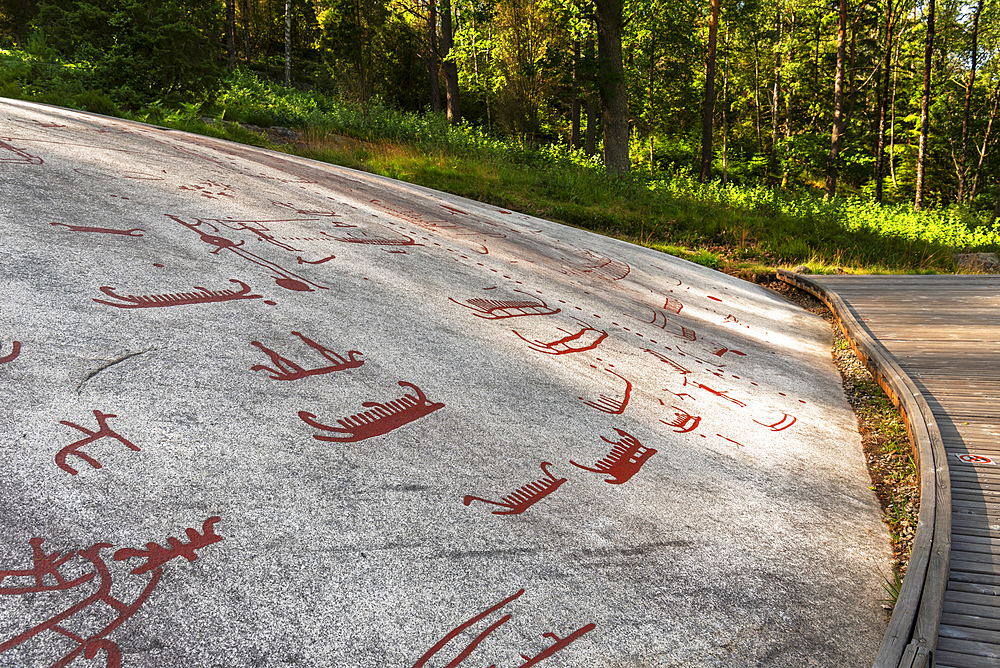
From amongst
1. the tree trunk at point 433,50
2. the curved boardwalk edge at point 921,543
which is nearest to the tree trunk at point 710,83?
the tree trunk at point 433,50

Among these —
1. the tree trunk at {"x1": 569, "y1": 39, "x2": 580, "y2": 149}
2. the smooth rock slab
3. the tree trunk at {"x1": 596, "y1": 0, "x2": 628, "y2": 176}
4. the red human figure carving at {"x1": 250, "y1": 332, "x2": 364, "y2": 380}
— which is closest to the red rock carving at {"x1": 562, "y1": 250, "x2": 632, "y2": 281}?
the smooth rock slab

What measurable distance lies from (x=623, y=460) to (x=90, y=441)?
1.97 m

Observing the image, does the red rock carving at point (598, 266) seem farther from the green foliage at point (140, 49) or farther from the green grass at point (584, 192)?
the green foliage at point (140, 49)

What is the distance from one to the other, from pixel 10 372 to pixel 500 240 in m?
4.27

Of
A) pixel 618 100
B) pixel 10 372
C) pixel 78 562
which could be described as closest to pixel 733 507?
pixel 78 562

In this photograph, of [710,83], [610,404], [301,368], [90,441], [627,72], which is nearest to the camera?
[90,441]

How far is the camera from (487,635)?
5.27ft

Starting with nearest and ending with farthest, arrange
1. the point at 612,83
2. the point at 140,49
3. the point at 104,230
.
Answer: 1. the point at 104,230
2. the point at 140,49
3. the point at 612,83

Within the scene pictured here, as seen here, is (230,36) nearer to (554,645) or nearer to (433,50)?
(433,50)

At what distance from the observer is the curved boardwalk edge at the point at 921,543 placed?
1844mm

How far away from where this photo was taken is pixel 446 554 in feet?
5.97

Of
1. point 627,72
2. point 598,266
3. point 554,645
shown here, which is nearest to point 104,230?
point 554,645

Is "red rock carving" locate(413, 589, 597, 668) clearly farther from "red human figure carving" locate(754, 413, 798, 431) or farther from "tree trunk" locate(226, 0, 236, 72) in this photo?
"tree trunk" locate(226, 0, 236, 72)

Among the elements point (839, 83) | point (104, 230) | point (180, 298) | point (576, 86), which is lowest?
point (180, 298)
